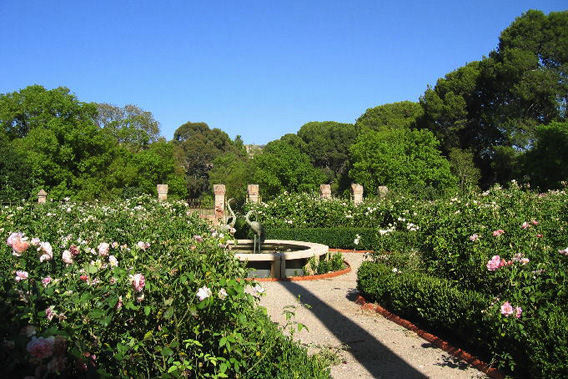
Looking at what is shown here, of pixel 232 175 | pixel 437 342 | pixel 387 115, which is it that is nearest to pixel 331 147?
pixel 387 115

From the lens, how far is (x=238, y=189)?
37.0 m

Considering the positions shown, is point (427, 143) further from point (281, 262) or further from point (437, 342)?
point (437, 342)

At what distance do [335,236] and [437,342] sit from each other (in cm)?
934

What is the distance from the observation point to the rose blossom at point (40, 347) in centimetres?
177

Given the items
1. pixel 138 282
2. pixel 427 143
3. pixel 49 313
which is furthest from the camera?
pixel 427 143

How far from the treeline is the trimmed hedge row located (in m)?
19.4

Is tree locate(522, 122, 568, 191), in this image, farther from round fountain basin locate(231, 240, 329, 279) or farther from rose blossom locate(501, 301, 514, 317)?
rose blossom locate(501, 301, 514, 317)

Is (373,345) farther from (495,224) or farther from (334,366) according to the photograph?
(495,224)

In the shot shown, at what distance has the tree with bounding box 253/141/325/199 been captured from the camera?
30891mm

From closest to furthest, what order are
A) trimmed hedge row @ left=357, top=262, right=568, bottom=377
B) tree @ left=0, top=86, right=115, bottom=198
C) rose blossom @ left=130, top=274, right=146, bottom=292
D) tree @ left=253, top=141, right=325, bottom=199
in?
rose blossom @ left=130, top=274, right=146, bottom=292 < trimmed hedge row @ left=357, top=262, right=568, bottom=377 < tree @ left=0, top=86, right=115, bottom=198 < tree @ left=253, top=141, right=325, bottom=199

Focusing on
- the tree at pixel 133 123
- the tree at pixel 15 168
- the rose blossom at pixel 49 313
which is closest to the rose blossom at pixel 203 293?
the rose blossom at pixel 49 313

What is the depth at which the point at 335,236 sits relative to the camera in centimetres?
1495

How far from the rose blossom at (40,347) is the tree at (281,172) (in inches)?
1112

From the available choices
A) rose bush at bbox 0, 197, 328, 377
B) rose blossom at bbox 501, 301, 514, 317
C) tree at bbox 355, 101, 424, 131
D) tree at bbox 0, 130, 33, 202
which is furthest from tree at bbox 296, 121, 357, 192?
rose bush at bbox 0, 197, 328, 377
